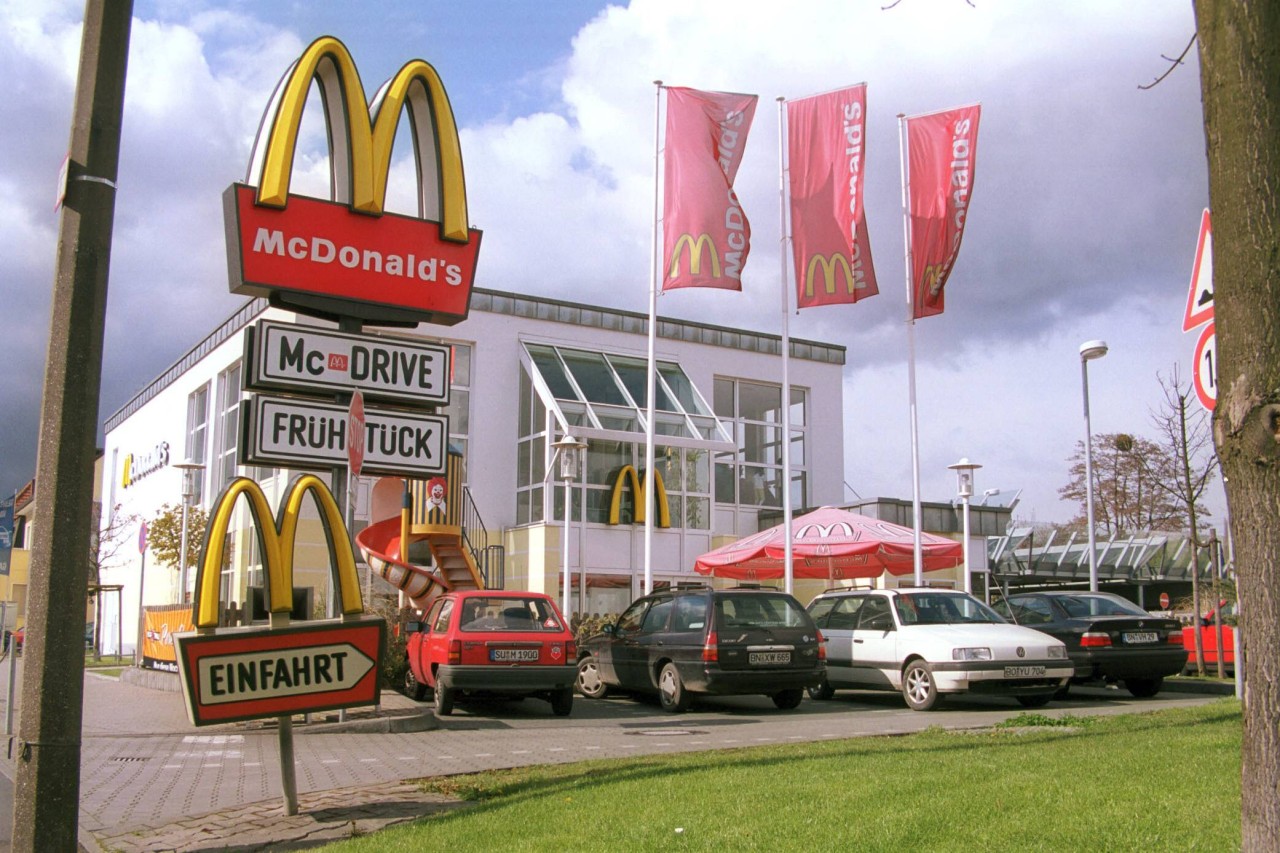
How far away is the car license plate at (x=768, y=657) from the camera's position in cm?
1398

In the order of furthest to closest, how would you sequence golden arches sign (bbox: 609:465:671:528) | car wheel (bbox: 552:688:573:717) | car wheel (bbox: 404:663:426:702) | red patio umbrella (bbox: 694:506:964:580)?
golden arches sign (bbox: 609:465:671:528), red patio umbrella (bbox: 694:506:964:580), car wheel (bbox: 404:663:426:702), car wheel (bbox: 552:688:573:717)

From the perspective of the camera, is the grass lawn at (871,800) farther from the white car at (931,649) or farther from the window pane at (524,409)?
the window pane at (524,409)

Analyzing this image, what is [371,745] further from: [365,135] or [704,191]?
[704,191]

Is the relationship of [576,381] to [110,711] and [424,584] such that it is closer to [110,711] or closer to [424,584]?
[424,584]

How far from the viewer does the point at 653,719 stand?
537 inches

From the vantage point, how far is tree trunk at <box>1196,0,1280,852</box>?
12.0 feet

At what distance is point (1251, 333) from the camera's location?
12.4ft

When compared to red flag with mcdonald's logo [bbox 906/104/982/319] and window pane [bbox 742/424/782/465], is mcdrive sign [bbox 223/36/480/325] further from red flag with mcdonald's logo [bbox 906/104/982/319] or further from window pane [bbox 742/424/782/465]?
window pane [bbox 742/424/782/465]

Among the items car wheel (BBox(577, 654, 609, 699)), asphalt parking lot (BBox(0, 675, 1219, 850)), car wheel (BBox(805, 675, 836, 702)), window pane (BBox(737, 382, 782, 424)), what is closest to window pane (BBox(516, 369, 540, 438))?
window pane (BBox(737, 382, 782, 424))

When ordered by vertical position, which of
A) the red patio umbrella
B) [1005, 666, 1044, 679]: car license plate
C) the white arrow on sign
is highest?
the red patio umbrella

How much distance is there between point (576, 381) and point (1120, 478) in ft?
79.0

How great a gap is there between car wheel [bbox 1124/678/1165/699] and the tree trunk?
13.5 m

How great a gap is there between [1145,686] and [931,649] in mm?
4188

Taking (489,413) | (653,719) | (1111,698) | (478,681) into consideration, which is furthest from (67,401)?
(489,413)
